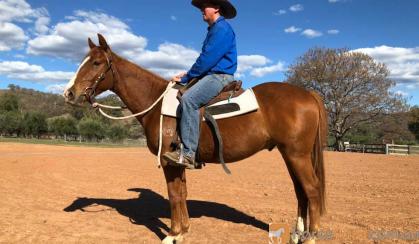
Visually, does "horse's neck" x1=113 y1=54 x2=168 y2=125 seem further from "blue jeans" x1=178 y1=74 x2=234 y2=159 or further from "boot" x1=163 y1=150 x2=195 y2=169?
"boot" x1=163 y1=150 x2=195 y2=169

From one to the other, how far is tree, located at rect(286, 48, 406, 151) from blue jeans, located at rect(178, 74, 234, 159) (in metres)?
42.6

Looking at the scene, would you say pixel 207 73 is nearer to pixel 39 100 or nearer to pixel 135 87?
pixel 135 87

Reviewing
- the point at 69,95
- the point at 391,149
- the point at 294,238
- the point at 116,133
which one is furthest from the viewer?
the point at 116,133

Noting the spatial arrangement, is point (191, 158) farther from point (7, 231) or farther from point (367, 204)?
point (367, 204)

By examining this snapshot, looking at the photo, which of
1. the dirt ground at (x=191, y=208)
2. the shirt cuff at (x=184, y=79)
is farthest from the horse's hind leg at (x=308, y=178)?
the shirt cuff at (x=184, y=79)

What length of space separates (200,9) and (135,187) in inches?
259

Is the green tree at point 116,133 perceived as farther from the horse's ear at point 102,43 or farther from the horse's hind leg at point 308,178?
the horse's hind leg at point 308,178

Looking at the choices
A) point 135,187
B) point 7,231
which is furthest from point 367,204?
point 7,231

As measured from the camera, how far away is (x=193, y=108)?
200 inches

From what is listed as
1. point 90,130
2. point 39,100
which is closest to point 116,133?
point 90,130

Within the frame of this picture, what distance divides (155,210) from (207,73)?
361 cm

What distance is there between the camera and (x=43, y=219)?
646 centimetres

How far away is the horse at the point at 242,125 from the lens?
16.9ft

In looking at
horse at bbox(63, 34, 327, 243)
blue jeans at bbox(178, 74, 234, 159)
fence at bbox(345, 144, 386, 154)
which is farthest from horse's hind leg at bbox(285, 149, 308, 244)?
fence at bbox(345, 144, 386, 154)
